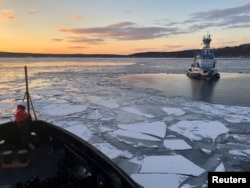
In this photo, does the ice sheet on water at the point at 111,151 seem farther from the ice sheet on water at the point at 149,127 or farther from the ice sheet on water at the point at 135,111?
the ice sheet on water at the point at 135,111

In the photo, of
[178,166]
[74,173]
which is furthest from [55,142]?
[178,166]

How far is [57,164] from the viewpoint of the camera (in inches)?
173

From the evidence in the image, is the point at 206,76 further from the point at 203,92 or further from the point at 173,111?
the point at 173,111

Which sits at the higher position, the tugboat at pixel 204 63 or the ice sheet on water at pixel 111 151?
the tugboat at pixel 204 63

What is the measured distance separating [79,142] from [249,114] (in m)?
8.40

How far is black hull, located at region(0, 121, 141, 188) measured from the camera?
11.5ft

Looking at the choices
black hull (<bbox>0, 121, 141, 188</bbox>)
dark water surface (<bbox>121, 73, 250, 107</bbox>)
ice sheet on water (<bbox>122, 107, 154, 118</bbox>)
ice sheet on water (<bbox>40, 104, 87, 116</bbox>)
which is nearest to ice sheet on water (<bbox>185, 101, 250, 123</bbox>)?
dark water surface (<bbox>121, 73, 250, 107</bbox>)

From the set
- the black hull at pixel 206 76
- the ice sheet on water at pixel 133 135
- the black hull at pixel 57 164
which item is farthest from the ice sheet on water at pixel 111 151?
the black hull at pixel 206 76

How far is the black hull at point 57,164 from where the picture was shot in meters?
3.52

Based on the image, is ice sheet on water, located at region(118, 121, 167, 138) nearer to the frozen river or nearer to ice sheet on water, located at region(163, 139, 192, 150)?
the frozen river

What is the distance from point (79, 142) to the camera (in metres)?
4.66

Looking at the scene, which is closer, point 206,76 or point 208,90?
point 208,90

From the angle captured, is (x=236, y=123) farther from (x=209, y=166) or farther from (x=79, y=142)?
(x=79, y=142)

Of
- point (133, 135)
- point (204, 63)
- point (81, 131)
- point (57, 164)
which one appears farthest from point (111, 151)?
point (204, 63)
